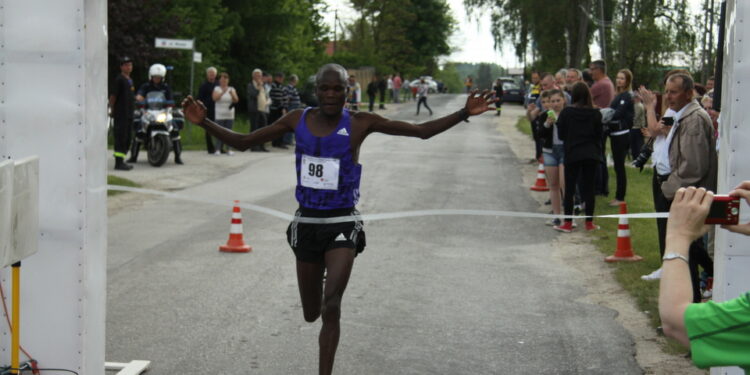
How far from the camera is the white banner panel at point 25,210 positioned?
522 cm

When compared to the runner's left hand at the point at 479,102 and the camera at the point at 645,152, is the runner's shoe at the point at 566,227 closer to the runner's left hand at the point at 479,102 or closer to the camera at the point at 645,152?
the camera at the point at 645,152

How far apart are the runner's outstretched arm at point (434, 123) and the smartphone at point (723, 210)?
10.9ft

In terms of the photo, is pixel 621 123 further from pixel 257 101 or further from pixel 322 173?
pixel 257 101

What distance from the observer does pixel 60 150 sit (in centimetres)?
576

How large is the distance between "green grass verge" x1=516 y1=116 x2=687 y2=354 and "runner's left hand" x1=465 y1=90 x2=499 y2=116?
7.57 ft

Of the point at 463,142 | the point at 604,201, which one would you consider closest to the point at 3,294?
the point at 604,201

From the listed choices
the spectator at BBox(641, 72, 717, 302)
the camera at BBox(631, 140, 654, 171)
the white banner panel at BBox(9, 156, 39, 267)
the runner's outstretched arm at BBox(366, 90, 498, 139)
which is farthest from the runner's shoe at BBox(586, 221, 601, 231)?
the white banner panel at BBox(9, 156, 39, 267)

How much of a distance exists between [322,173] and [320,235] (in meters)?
0.38

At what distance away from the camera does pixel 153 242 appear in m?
11.6

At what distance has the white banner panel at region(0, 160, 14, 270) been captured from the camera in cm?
505

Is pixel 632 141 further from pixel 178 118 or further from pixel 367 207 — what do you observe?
pixel 178 118

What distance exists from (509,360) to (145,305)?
3.23m

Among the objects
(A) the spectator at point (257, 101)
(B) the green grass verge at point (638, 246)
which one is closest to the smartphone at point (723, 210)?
(B) the green grass verge at point (638, 246)

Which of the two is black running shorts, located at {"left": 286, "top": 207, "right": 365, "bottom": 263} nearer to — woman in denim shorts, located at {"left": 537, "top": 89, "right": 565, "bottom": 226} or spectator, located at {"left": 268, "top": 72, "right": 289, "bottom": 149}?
woman in denim shorts, located at {"left": 537, "top": 89, "right": 565, "bottom": 226}
